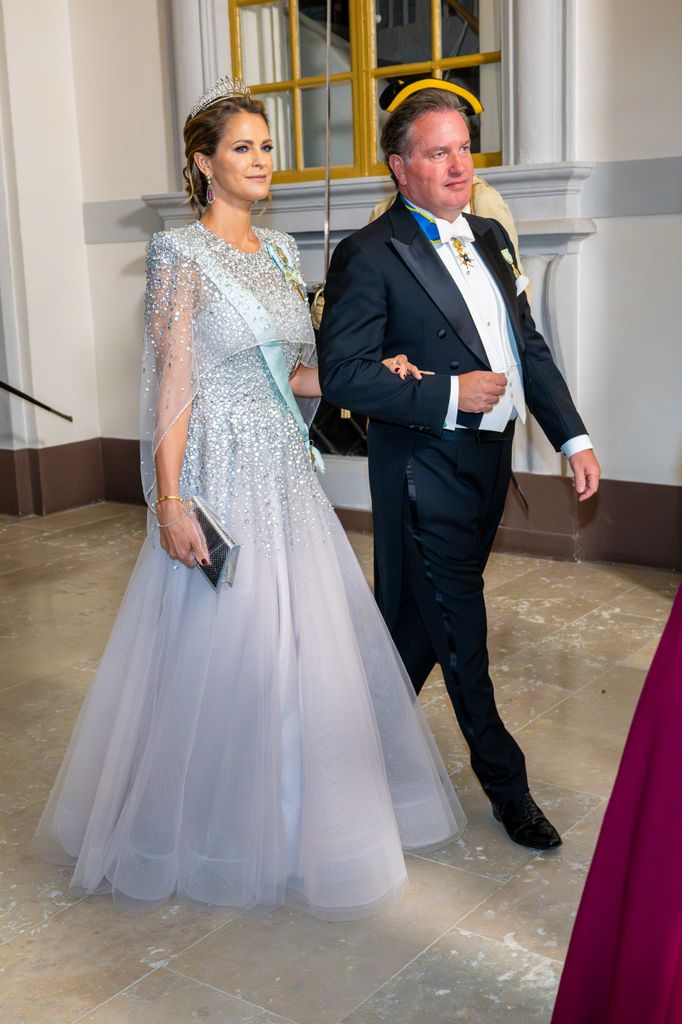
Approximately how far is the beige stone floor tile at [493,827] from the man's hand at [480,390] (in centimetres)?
102

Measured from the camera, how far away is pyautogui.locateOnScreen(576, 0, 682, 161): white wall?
462 centimetres

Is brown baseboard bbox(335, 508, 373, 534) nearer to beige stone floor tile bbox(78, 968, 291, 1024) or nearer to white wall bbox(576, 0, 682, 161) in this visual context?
white wall bbox(576, 0, 682, 161)

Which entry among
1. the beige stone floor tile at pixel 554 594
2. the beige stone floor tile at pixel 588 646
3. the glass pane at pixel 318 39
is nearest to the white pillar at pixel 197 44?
the glass pane at pixel 318 39

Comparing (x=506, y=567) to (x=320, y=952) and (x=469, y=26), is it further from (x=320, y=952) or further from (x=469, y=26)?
(x=320, y=952)

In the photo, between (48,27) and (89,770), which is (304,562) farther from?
(48,27)

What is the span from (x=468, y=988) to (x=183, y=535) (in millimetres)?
1048

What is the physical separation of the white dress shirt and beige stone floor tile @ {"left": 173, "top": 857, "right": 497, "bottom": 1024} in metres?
1.01

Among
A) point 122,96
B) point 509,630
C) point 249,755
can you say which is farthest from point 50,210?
point 249,755

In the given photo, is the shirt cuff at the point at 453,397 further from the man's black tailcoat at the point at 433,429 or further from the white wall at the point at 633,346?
the white wall at the point at 633,346

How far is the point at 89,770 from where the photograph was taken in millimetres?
2684

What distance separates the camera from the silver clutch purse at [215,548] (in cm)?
250

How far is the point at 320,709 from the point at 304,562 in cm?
32

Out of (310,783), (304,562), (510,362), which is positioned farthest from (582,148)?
(310,783)

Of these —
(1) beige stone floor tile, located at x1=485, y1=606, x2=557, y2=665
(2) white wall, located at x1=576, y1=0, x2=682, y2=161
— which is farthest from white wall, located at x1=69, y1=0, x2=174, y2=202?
(1) beige stone floor tile, located at x1=485, y1=606, x2=557, y2=665
